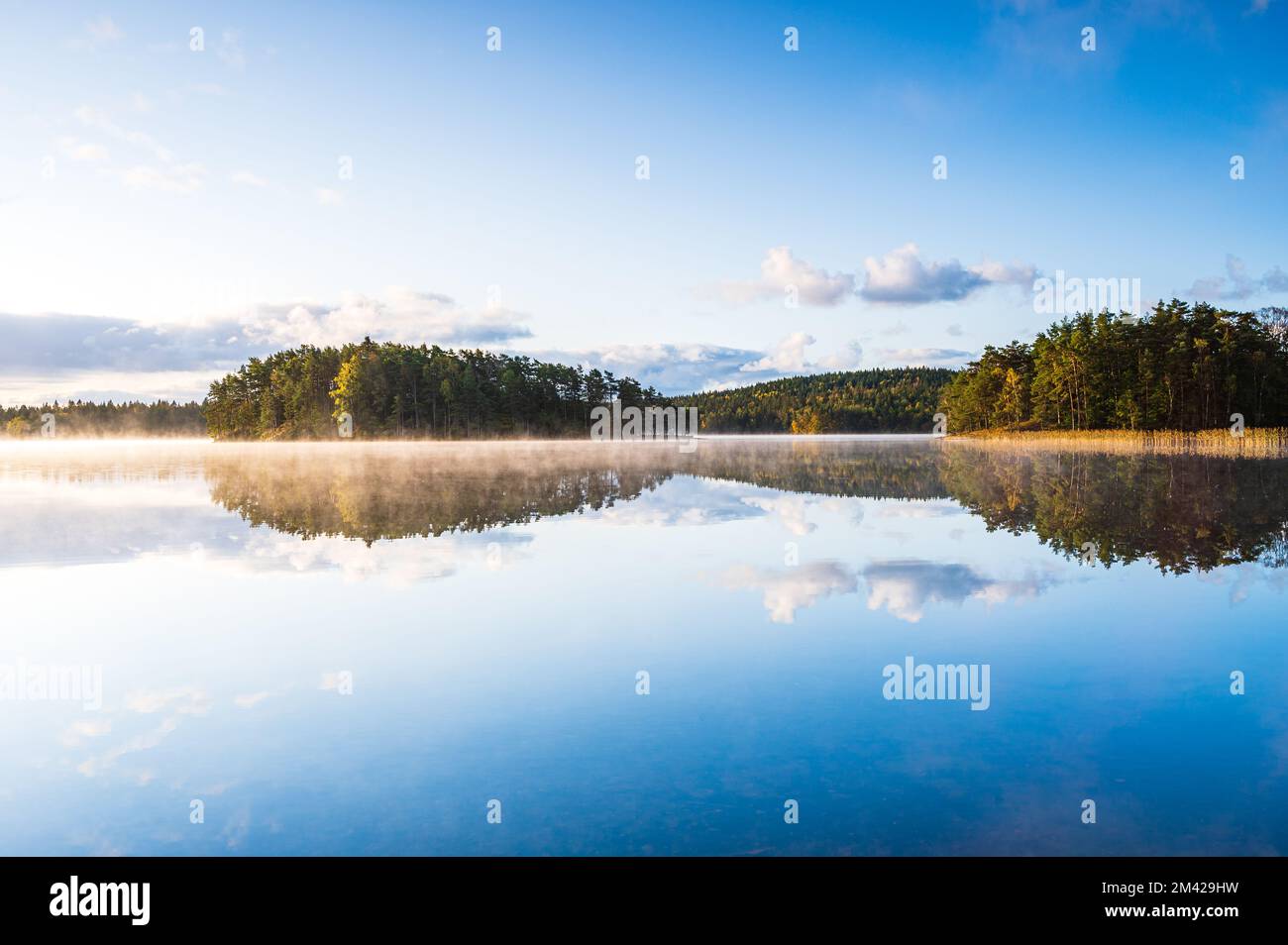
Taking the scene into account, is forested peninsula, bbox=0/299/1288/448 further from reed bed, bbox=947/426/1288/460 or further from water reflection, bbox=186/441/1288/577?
water reflection, bbox=186/441/1288/577

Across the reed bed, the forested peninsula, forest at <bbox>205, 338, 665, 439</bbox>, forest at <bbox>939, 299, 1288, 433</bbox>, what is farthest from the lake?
forest at <bbox>205, 338, 665, 439</bbox>

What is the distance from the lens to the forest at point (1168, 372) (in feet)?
316

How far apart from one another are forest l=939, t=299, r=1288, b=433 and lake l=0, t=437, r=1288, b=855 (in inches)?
3610

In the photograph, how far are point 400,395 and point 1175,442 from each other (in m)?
115

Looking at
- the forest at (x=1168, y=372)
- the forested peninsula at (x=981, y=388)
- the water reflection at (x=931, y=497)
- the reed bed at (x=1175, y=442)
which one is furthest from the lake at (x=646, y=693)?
the forest at (x=1168, y=372)

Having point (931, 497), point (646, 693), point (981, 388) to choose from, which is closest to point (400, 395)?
point (981, 388)

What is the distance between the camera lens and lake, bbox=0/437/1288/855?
6.23 m

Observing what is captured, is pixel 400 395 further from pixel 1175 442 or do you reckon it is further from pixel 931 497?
pixel 931 497

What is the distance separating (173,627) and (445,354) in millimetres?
155227

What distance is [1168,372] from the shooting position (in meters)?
96.7

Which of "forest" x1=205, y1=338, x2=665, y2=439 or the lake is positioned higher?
"forest" x1=205, y1=338, x2=665, y2=439
